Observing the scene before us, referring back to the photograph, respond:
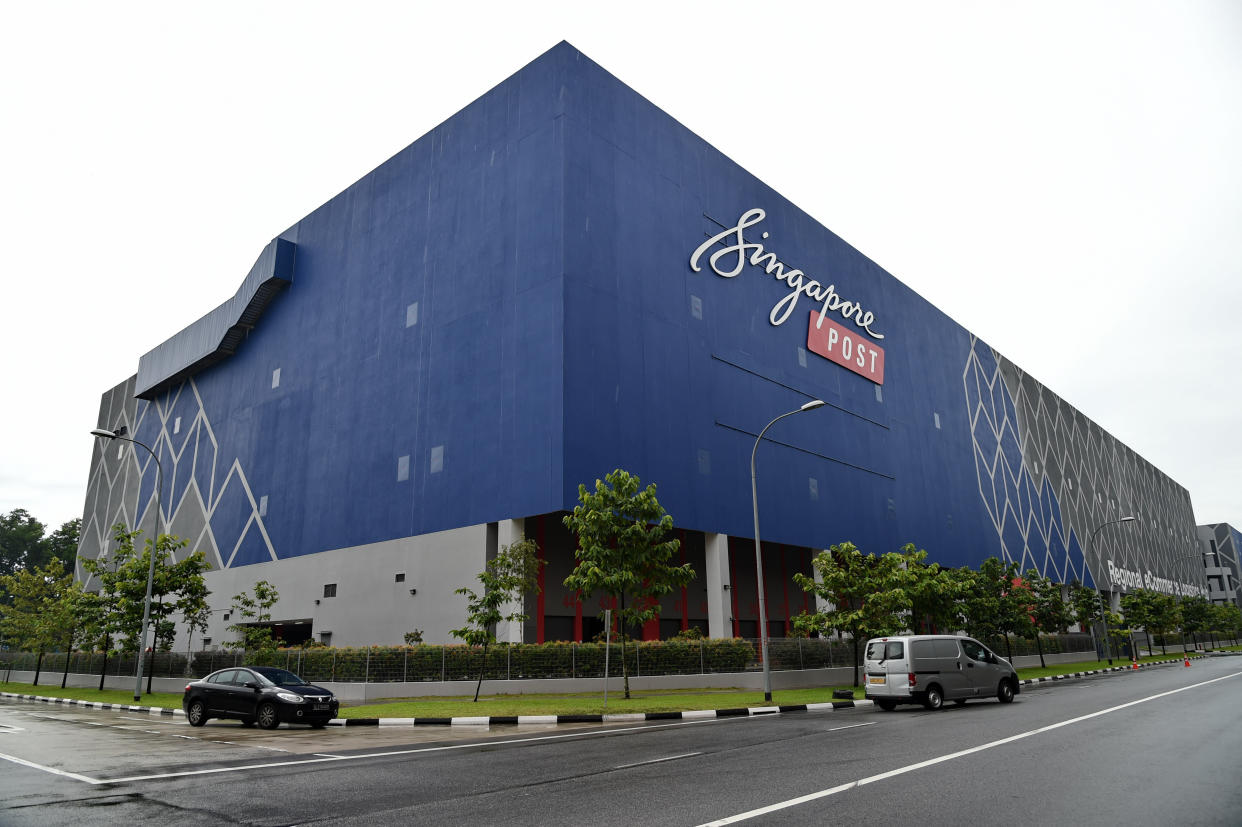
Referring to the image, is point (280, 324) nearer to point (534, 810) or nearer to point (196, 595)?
point (196, 595)

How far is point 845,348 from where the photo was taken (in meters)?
47.6

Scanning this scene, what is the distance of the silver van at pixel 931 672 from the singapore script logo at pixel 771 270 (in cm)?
2171

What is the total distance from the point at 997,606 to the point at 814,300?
1989 centimetres

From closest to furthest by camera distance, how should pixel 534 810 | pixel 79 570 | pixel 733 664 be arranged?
pixel 534 810, pixel 733 664, pixel 79 570

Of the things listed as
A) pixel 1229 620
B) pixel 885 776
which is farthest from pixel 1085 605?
pixel 1229 620

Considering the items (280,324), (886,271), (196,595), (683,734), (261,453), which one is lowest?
(683,734)

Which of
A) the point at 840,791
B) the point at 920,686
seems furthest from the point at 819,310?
the point at 840,791

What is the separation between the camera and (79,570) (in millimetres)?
66312

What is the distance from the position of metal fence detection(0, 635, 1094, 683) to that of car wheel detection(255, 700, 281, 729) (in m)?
7.39

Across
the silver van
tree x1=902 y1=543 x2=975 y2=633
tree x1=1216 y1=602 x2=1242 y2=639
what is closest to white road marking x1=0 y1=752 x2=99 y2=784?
the silver van

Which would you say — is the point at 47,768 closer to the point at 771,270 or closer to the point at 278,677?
the point at 278,677

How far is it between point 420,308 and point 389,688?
1860 centimetres

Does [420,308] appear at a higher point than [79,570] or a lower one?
higher

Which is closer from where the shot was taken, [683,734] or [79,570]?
[683,734]
